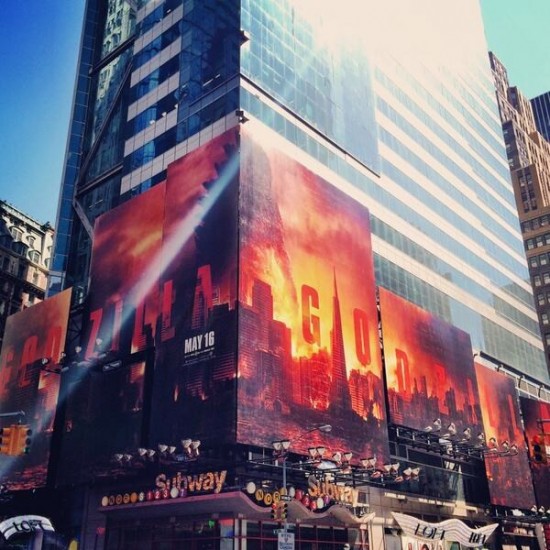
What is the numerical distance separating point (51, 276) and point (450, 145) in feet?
178

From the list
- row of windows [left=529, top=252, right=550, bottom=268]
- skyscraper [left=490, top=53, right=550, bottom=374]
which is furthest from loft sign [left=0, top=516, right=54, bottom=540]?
row of windows [left=529, top=252, right=550, bottom=268]

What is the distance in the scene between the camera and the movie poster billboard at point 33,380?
161ft

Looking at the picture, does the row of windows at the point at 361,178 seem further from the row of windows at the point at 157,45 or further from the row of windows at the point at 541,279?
the row of windows at the point at 541,279

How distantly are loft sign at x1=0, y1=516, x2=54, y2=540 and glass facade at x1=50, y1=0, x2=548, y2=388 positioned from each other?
23.7m

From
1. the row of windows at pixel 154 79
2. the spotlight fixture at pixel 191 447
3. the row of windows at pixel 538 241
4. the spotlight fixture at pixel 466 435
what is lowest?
the spotlight fixture at pixel 191 447

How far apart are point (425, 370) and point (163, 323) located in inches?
964

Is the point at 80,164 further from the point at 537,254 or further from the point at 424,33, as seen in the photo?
the point at 537,254

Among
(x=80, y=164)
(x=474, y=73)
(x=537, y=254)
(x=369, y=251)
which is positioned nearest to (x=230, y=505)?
(x=369, y=251)

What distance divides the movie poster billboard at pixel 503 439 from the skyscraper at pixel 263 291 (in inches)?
13.8

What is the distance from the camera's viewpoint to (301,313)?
42938mm

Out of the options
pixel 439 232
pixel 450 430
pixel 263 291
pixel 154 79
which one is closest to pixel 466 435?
pixel 450 430

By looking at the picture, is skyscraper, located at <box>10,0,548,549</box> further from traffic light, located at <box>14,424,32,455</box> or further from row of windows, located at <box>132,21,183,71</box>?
traffic light, located at <box>14,424,32,455</box>

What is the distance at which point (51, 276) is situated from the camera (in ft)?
202

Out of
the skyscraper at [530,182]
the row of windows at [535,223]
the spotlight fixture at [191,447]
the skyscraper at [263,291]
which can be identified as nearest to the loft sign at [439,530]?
the skyscraper at [263,291]
